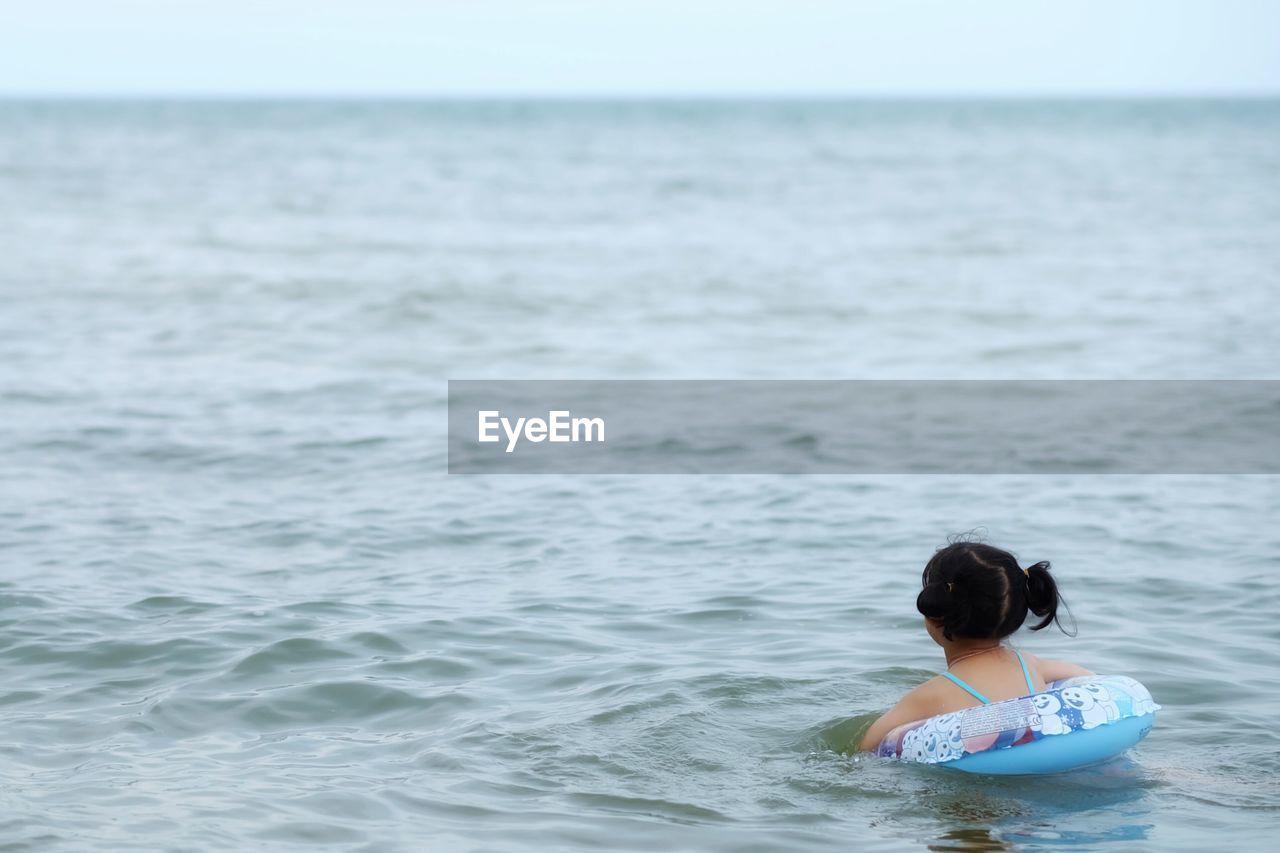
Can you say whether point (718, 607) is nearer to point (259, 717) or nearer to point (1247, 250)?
point (259, 717)

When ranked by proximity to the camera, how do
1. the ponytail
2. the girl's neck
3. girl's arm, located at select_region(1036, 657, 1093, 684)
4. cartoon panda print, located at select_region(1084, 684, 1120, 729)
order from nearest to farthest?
the ponytail < cartoon panda print, located at select_region(1084, 684, 1120, 729) < the girl's neck < girl's arm, located at select_region(1036, 657, 1093, 684)

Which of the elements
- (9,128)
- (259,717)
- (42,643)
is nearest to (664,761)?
(259,717)

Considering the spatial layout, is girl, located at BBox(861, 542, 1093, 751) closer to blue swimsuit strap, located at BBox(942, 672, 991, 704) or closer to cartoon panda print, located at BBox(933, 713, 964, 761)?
blue swimsuit strap, located at BBox(942, 672, 991, 704)

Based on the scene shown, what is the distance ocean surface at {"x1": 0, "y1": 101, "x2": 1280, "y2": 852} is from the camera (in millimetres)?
5035

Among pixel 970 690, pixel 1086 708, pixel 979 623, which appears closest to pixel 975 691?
pixel 970 690

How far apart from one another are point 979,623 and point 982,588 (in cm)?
15

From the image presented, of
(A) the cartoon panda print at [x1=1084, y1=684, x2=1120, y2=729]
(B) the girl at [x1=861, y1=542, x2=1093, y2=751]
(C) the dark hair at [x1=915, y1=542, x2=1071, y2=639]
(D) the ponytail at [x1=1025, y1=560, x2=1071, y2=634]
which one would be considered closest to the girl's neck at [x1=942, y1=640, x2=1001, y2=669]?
(B) the girl at [x1=861, y1=542, x2=1093, y2=751]

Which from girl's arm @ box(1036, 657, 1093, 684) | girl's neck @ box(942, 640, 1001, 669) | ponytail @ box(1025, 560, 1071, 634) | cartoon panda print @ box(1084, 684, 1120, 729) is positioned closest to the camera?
ponytail @ box(1025, 560, 1071, 634)

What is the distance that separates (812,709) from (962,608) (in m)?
1.18

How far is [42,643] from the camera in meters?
6.69

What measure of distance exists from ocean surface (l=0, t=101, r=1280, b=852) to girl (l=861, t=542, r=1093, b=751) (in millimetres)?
272

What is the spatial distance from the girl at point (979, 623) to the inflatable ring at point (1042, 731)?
0.09 m

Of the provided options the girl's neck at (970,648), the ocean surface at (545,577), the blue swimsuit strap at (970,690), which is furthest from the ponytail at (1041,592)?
the ocean surface at (545,577)

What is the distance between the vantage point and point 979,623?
504cm
